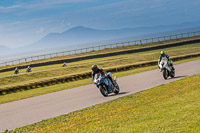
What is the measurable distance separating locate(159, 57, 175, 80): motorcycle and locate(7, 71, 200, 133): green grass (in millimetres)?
7439

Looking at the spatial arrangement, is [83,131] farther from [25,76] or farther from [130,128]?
[25,76]

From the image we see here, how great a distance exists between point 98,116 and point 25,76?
25.9m

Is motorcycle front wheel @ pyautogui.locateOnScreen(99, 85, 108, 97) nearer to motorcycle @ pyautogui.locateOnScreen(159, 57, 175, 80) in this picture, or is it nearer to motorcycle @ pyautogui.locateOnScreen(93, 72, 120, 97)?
motorcycle @ pyautogui.locateOnScreen(93, 72, 120, 97)

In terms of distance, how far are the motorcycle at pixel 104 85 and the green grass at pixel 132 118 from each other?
2596 millimetres

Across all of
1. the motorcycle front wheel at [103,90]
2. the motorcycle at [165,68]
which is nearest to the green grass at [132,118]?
the motorcycle front wheel at [103,90]

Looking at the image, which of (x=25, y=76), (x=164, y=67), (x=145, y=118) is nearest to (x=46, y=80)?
(x=25, y=76)

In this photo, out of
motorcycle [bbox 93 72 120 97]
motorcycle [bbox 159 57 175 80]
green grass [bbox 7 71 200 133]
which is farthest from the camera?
motorcycle [bbox 159 57 175 80]

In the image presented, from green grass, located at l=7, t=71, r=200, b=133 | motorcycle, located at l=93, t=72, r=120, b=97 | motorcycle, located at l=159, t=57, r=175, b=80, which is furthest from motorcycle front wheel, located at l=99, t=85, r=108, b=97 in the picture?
motorcycle, located at l=159, t=57, r=175, b=80

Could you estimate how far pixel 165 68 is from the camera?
2278 cm

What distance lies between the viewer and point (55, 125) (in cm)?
1141

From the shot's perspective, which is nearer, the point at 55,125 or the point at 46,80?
the point at 55,125

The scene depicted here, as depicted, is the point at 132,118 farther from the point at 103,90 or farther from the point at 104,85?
the point at 104,85

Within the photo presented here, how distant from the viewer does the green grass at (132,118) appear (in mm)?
8454

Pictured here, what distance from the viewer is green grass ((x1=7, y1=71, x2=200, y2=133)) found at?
8454 millimetres
